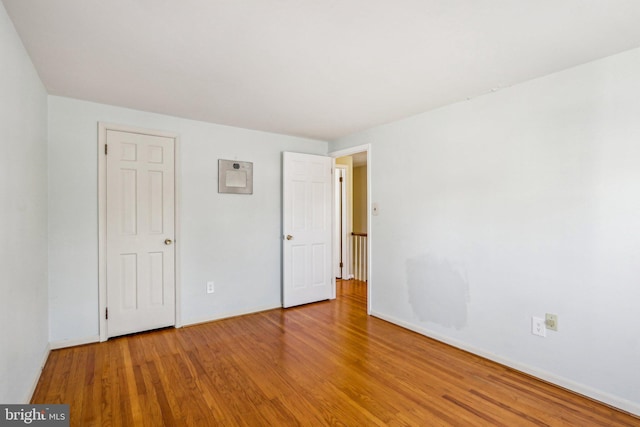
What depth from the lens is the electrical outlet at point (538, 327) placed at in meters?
2.30

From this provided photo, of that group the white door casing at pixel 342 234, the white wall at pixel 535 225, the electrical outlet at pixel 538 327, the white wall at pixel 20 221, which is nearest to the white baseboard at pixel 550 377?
the white wall at pixel 535 225

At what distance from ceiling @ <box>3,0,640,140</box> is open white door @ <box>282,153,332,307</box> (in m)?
1.35

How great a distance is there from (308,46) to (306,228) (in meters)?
2.59

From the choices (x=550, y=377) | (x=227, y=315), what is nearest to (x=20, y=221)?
(x=227, y=315)

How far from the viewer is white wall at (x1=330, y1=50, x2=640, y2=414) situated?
1.97 metres

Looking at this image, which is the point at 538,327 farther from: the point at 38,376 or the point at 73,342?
the point at 73,342

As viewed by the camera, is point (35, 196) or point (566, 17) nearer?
point (566, 17)

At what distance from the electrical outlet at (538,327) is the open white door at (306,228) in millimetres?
2510

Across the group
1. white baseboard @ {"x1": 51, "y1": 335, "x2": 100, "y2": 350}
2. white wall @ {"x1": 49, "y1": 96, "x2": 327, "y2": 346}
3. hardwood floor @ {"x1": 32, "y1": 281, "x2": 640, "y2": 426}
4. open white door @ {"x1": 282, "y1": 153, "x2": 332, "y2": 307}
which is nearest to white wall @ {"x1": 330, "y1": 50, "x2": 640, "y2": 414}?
hardwood floor @ {"x1": 32, "y1": 281, "x2": 640, "y2": 426}

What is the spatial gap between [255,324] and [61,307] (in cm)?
176

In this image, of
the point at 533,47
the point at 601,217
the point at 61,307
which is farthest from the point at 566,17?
the point at 61,307

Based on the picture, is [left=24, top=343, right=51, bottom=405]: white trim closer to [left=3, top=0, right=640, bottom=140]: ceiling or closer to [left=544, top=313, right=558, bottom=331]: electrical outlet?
[left=3, top=0, right=640, bottom=140]: ceiling

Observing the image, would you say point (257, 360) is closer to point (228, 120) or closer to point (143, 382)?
point (143, 382)

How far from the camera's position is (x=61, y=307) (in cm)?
276
